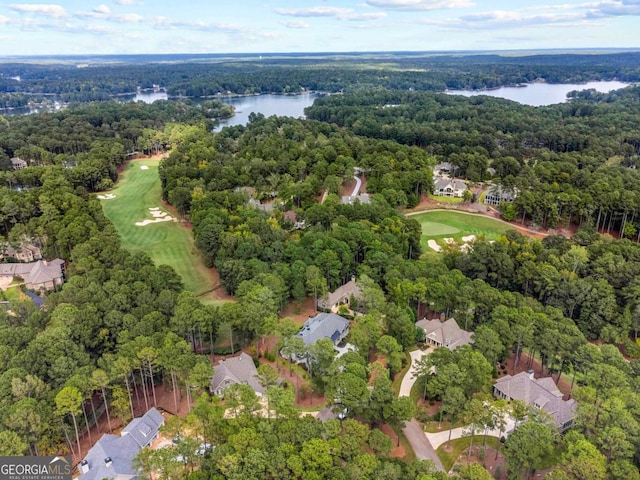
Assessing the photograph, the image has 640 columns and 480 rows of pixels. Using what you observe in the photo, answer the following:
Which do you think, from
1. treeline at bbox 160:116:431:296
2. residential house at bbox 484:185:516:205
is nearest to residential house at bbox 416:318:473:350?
treeline at bbox 160:116:431:296

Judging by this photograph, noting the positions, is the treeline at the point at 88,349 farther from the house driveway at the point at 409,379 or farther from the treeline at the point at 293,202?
the house driveway at the point at 409,379

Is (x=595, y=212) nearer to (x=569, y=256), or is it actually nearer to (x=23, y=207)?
(x=569, y=256)

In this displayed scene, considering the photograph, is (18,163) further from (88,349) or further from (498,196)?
(498,196)

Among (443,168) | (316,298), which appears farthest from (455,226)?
(316,298)

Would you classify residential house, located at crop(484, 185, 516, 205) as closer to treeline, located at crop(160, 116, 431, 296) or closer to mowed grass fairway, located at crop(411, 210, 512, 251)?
mowed grass fairway, located at crop(411, 210, 512, 251)

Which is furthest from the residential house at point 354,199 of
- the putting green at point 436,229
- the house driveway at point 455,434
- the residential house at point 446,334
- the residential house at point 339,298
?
the house driveway at point 455,434

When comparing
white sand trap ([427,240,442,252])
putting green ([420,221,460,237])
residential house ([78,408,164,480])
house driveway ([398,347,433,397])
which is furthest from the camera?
putting green ([420,221,460,237])

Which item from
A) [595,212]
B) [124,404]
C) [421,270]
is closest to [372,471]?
[124,404]
